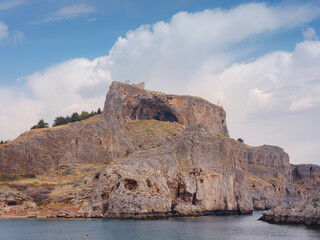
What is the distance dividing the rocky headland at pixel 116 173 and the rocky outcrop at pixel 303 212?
28.0 m

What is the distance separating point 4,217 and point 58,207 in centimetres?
1318

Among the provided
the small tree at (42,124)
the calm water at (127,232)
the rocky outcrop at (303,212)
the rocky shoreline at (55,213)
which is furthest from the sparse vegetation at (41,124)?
the rocky outcrop at (303,212)

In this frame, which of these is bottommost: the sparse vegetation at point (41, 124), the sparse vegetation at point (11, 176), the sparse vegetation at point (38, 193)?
the sparse vegetation at point (38, 193)

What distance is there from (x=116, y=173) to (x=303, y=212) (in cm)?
4712

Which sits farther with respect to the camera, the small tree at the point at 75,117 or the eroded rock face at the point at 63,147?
the small tree at the point at 75,117

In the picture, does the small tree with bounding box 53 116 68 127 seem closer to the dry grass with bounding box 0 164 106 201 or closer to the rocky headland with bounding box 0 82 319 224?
the rocky headland with bounding box 0 82 319 224

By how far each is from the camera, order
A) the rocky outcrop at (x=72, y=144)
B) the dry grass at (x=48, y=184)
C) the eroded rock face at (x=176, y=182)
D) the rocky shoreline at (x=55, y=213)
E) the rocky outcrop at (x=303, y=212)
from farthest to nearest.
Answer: the rocky outcrop at (x=72, y=144)
the dry grass at (x=48, y=184)
the eroded rock face at (x=176, y=182)
the rocky shoreline at (x=55, y=213)
the rocky outcrop at (x=303, y=212)

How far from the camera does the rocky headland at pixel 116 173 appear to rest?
354 feet

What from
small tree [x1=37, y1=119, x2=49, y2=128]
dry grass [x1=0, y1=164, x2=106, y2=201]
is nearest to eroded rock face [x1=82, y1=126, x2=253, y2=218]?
dry grass [x1=0, y1=164, x2=106, y2=201]

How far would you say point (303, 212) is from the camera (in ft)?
310

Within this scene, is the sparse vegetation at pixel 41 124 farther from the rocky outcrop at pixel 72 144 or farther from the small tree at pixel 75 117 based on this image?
the rocky outcrop at pixel 72 144

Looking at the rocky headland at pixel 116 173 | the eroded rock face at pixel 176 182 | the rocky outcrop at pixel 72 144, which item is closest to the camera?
the eroded rock face at pixel 176 182

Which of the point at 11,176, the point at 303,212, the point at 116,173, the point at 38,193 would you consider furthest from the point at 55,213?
the point at 303,212

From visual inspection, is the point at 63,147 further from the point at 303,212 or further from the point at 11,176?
the point at 303,212
